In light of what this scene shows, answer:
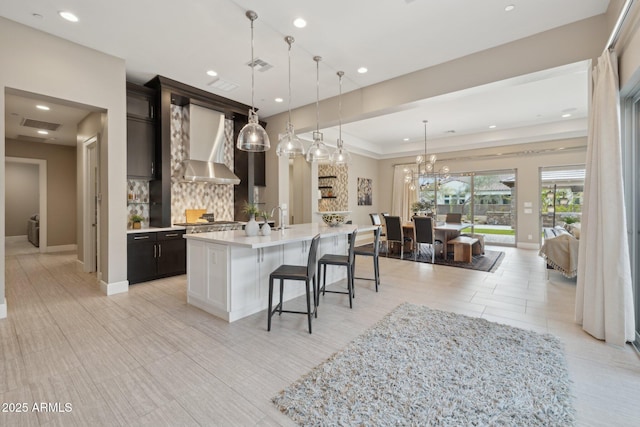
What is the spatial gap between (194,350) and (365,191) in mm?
8148

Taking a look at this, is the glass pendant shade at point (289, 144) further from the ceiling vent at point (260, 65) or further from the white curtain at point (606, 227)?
the white curtain at point (606, 227)

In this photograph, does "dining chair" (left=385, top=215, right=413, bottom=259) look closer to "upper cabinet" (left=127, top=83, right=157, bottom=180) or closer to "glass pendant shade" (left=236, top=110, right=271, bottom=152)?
"glass pendant shade" (left=236, top=110, right=271, bottom=152)

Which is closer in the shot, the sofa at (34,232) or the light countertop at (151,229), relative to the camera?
the light countertop at (151,229)

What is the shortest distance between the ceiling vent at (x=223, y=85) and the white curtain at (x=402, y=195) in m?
6.76

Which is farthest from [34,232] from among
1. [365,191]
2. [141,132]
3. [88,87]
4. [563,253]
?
[563,253]

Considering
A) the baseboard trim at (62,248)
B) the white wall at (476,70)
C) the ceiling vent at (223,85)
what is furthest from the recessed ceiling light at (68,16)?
the baseboard trim at (62,248)

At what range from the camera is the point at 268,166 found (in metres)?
6.72

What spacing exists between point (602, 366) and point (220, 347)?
319 cm

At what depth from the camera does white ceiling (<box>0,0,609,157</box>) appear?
2.96 m

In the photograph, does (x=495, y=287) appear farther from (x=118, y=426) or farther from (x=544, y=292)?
(x=118, y=426)

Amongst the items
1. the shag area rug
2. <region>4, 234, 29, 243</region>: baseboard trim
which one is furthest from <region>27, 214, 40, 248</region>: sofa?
the shag area rug

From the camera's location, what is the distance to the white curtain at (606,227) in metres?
2.53

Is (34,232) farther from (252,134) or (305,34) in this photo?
(305,34)

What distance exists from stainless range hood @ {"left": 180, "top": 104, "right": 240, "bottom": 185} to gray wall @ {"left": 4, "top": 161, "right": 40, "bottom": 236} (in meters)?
8.51
